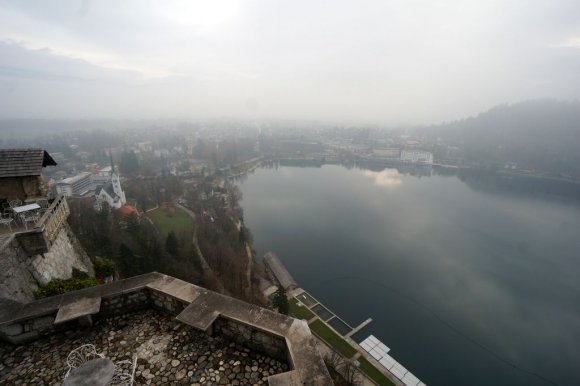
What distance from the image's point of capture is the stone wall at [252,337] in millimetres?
3070

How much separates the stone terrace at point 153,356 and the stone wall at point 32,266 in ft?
Answer: 5.35

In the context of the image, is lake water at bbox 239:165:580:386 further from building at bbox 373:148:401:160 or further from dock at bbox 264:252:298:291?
building at bbox 373:148:401:160

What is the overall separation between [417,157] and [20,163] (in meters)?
82.9

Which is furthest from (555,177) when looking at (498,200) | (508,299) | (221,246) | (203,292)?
(203,292)

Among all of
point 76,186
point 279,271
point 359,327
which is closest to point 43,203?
point 359,327

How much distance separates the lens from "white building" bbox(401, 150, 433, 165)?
251 ft

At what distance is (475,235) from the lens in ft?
99.6

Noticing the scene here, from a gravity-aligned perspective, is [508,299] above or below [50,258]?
below

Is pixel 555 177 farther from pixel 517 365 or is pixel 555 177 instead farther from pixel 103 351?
pixel 103 351

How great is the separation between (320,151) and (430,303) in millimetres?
70142

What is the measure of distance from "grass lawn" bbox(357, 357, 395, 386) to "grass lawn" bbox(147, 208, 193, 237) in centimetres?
Answer: 1708

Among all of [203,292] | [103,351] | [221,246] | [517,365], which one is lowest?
[517,365]

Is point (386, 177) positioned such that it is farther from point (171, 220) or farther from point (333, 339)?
point (333, 339)

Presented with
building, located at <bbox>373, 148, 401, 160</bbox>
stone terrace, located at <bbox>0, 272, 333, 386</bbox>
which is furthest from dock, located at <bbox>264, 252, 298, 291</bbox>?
building, located at <bbox>373, 148, 401, 160</bbox>
